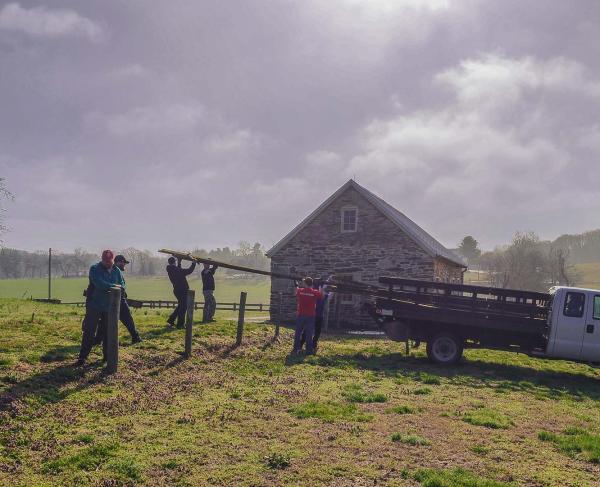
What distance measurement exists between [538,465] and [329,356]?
7.60 meters

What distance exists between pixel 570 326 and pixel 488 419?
5.67 meters

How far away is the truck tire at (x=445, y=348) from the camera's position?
1284cm

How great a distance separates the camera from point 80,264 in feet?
417

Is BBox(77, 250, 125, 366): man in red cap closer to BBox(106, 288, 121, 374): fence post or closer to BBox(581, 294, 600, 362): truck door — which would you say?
BBox(106, 288, 121, 374): fence post

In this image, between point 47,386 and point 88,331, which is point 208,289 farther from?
point 47,386

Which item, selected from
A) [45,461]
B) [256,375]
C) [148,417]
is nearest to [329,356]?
[256,375]

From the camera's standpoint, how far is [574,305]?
38.9 feet

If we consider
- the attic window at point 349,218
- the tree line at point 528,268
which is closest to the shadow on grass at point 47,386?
the attic window at point 349,218

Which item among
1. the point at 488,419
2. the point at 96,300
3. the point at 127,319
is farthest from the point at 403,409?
the point at 127,319

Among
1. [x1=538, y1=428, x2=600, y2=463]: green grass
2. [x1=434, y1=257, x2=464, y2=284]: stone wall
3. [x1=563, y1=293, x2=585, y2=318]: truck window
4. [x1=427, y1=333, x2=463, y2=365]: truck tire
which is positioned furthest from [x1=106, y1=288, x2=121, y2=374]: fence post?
[x1=434, y1=257, x2=464, y2=284]: stone wall

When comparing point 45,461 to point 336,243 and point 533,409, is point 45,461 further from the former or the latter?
point 336,243

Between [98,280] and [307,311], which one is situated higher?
[98,280]

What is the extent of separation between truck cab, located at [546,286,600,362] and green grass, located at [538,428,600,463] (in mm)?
5117

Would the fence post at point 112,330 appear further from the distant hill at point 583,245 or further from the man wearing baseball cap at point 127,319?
the distant hill at point 583,245
